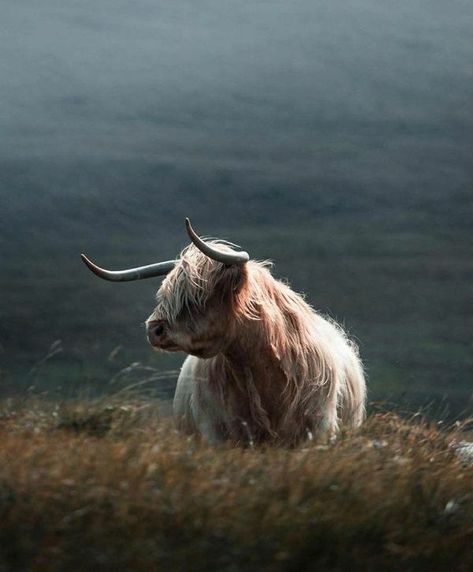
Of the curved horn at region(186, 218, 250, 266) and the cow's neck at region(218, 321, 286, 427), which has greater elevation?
the curved horn at region(186, 218, 250, 266)

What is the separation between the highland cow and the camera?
11195 mm

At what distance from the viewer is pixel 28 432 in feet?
25.4

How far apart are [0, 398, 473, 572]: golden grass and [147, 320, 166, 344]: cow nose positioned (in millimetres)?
3087

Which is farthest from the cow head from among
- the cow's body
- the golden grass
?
the golden grass

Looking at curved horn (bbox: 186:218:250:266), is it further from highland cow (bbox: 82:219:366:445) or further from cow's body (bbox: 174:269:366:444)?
cow's body (bbox: 174:269:366:444)

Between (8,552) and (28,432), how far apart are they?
1.54 metres

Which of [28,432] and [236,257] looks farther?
[236,257]

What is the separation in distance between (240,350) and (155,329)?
0.75 meters

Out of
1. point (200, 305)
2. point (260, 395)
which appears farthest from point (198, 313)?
point (260, 395)

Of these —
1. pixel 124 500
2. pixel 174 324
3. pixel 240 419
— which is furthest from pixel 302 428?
pixel 124 500

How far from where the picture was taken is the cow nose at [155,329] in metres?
11.2

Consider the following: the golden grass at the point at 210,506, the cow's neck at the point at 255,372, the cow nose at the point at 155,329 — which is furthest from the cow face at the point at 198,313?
the golden grass at the point at 210,506

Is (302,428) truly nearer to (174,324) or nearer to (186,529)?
(174,324)

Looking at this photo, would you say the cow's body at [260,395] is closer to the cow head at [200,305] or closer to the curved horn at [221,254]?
the cow head at [200,305]
